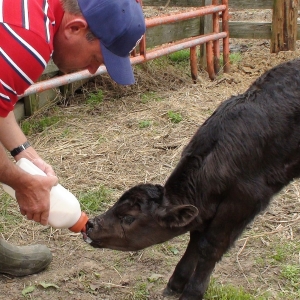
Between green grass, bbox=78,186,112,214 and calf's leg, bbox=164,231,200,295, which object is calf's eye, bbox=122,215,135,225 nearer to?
calf's leg, bbox=164,231,200,295

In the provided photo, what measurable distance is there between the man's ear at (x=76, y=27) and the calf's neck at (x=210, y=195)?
1.61 metres

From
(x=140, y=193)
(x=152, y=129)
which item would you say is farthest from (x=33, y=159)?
(x=152, y=129)

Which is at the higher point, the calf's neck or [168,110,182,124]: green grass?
the calf's neck

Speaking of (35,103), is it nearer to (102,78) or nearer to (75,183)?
(102,78)

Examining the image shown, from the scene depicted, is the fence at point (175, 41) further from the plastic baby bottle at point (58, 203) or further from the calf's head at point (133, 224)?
the plastic baby bottle at point (58, 203)

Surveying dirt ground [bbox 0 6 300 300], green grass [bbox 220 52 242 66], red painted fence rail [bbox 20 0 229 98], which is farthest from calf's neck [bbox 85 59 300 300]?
green grass [bbox 220 52 242 66]

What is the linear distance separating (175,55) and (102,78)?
2493mm

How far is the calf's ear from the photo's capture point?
4137 mm

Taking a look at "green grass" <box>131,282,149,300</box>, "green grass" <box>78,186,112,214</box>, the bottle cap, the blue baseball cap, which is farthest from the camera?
"green grass" <box>78,186,112,214</box>

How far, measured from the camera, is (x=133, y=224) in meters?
4.36

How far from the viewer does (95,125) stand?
7.83 meters

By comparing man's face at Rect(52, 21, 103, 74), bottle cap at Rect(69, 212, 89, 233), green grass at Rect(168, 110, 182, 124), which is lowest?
green grass at Rect(168, 110, 182, 124)

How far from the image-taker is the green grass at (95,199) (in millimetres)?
5578

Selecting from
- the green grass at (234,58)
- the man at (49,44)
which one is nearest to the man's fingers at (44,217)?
the man at (49,44)
